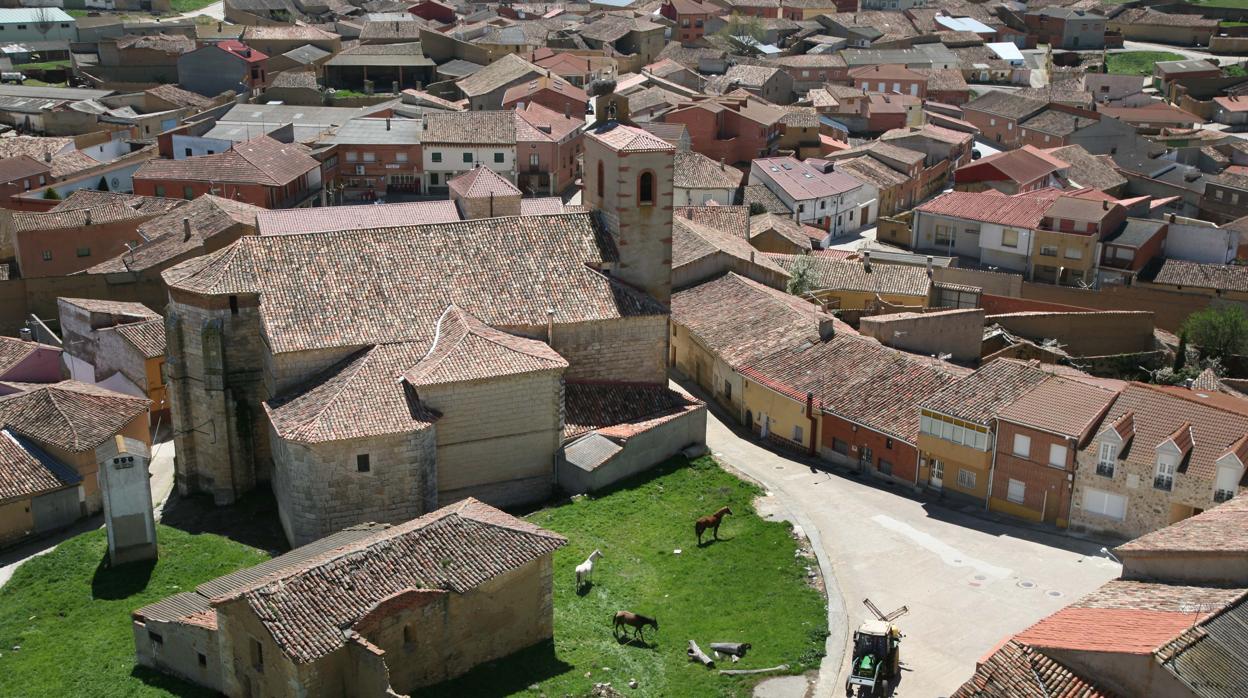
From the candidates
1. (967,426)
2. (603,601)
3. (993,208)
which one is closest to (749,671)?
(603,601)

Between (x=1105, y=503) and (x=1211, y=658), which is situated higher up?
(x=1211, y=658)

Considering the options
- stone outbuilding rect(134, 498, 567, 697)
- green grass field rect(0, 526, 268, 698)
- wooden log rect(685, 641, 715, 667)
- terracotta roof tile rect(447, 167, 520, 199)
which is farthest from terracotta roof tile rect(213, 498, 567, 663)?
terracotta roof tile rect(447, 167, 520, 199)

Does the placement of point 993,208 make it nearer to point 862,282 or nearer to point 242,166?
point 862,282

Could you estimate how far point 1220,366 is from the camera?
174 ft

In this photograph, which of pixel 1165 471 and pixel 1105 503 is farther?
pixel 1105 503

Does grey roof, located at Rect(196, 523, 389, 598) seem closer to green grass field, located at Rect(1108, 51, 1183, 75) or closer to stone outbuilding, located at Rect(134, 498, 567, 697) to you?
stone outbuilding, located at Rect(134, 498, 567, 697)

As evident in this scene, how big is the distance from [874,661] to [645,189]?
803 inches

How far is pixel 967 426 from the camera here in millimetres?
39656

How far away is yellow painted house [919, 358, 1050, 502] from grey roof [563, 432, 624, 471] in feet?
31.9

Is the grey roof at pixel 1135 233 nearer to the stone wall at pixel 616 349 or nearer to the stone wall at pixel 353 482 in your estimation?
the stone wall at pixel 616 349

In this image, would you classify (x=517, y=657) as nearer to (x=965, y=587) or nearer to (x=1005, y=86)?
(x=965, y=587)

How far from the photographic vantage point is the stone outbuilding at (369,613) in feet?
92.8

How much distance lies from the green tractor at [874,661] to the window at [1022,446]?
1016 cm

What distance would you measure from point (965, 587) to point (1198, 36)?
408 ft
